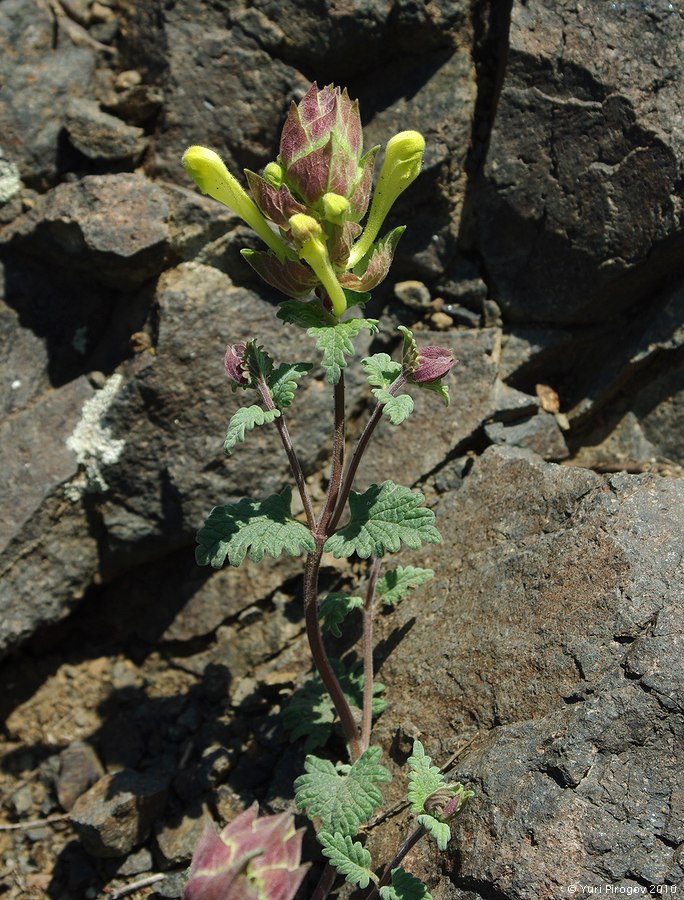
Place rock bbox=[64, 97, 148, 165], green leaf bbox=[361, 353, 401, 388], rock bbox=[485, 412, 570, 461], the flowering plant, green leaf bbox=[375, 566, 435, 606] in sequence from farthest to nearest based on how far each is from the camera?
rock bbox=[64, 97, 148, 165] < rock bbox=[485, 412, 570, 461] < green leaf bbox=[375, 566, 435, 606] < green leaf bbox=[361, 353, 401, 388] < the flowering plant

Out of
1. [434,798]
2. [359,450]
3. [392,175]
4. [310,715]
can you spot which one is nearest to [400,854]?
[434,798]

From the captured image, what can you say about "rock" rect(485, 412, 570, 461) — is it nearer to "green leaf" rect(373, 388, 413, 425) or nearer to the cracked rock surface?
the cracked rock surface

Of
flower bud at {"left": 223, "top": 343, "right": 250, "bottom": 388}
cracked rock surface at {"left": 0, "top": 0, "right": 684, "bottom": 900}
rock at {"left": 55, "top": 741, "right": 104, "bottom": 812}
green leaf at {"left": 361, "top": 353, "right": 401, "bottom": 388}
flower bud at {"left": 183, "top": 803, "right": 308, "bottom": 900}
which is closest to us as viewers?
flower bud at {"left": 183, "top": 803, "right": 308, "bottom": 900}

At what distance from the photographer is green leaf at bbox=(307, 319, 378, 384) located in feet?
7.57

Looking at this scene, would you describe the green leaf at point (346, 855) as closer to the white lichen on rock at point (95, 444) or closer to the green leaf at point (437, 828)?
the green leaf at point (437, 828)

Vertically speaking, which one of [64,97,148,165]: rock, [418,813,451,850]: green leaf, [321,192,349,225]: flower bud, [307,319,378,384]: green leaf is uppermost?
[321,192,349,225]: flower bud

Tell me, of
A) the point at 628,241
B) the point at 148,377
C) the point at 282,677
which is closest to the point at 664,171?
the point at 628,241

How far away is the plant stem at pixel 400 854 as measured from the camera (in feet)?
8.40

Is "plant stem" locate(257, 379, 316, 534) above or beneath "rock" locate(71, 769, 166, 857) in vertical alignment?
above

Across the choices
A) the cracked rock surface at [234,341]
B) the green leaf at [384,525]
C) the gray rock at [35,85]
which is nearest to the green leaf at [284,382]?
the green leaf at [384,525]

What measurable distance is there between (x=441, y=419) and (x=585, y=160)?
1.30m

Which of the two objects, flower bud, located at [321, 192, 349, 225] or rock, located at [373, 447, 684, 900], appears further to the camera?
rock, located at [373, 447, 684, 900]

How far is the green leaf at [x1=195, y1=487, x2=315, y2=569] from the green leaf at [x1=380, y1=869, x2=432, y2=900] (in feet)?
3.48

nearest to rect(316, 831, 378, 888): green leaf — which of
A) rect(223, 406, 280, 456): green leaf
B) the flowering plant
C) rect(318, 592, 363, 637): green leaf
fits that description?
the flowering plant
